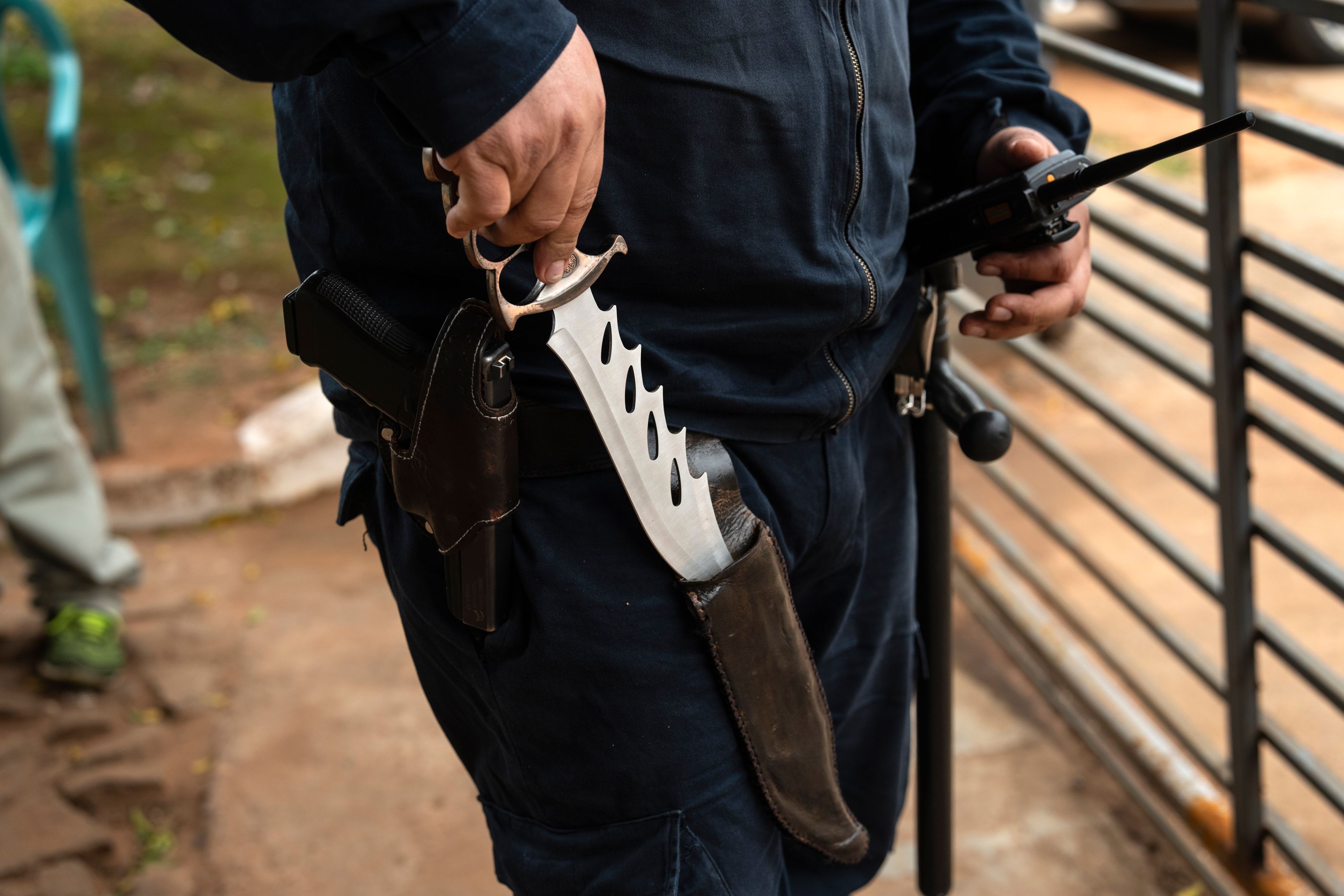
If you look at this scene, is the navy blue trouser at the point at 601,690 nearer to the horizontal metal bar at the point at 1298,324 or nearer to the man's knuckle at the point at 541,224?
the man's knuckle at the point at 541,224

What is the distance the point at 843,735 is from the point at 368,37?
3.16 feet

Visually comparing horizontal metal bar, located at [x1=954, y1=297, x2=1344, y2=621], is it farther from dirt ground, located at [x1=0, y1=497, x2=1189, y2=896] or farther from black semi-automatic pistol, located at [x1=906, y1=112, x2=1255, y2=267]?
black semi-automatic pistol, located at [x1=906, y1=112, x2=1255, y2=267]

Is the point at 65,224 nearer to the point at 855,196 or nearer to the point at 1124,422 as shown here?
the point at 1124,422

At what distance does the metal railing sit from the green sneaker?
2053 millimetres

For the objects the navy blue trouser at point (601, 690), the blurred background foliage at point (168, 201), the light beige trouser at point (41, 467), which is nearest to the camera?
the navy blue trouser at point (601, 690)

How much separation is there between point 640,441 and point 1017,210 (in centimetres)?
45

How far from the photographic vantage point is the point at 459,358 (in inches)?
37.0

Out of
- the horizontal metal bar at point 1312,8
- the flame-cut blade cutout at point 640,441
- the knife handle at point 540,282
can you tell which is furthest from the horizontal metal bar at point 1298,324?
the knife handle at point 540,282

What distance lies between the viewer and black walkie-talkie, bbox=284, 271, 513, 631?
98 cm

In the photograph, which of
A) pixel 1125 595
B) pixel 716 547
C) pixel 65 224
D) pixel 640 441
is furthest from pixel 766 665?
pixel 65 224

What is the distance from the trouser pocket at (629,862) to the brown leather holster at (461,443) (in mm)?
296

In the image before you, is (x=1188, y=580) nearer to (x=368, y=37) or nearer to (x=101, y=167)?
(x=368, y=37)

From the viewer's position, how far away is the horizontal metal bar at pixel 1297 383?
1678 mm

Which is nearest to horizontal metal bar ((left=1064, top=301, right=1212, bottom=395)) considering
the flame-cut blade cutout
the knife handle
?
the flame-cut blade cutout
